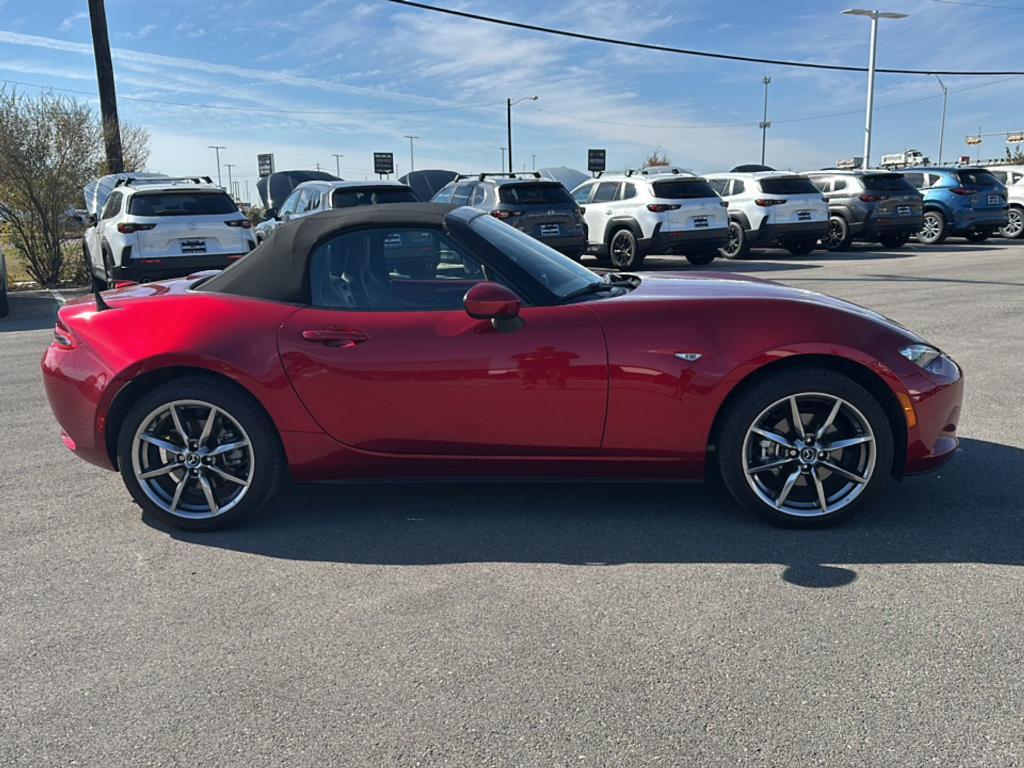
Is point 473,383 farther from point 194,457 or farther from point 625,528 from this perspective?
point 194,457

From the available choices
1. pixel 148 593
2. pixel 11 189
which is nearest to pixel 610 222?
pixel 11 189

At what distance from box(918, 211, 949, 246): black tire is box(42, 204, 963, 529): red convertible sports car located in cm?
1902

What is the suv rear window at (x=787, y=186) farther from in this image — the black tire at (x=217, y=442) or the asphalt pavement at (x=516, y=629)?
the black tire at (x=217, y=442)

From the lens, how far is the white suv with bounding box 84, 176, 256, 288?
476 inches

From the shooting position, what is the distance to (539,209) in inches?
595

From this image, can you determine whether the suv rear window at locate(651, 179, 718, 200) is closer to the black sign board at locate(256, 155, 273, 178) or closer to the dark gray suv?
the dark gray suv

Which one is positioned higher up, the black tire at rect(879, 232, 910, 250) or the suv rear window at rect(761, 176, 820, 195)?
the suv rear window at rect(761, 176, 820, 195)

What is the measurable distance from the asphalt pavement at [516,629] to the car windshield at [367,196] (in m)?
9.82

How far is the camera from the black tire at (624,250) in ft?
53.6

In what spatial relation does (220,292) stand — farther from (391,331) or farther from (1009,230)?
(1009,230)

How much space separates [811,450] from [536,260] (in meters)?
→ 1.53

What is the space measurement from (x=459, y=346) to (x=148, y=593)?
62.4 inches

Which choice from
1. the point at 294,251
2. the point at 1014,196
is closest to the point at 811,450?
the point at 294,251

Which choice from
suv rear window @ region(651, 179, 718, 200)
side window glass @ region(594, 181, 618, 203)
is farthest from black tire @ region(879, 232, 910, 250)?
side window glass @ region(594, 181, 618, 203)
